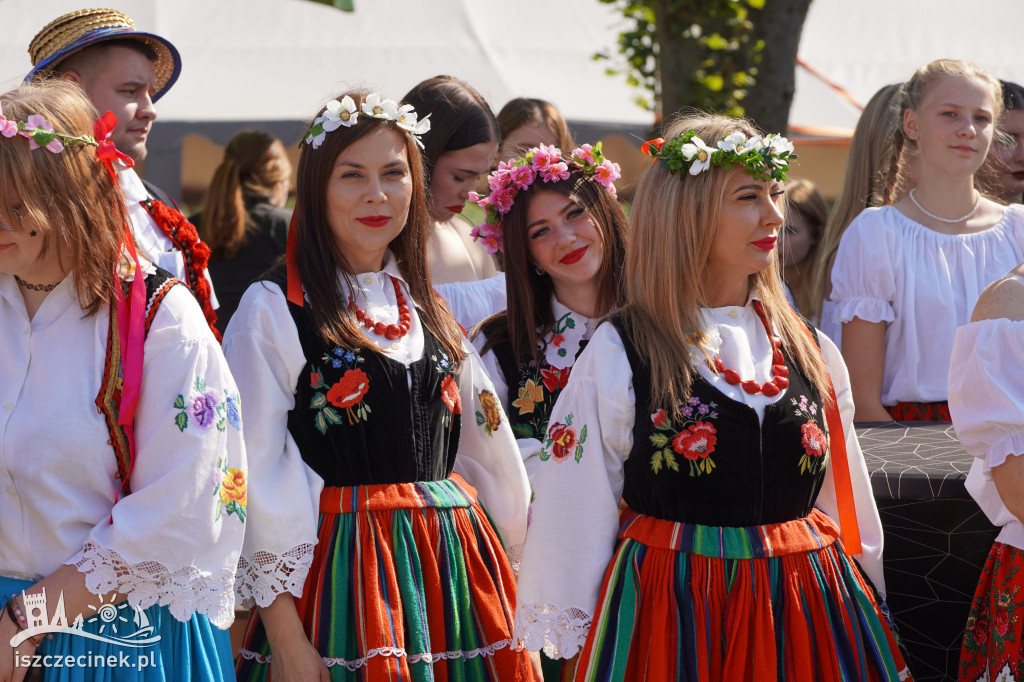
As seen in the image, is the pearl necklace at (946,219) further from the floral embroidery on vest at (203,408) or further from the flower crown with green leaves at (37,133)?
the flower crown with green leaves at (37,133)

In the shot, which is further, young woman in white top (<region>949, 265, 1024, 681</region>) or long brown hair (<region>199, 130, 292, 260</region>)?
long brown hair (<region>199, 130, 292, 260</region>)

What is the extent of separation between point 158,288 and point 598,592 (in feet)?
3.44

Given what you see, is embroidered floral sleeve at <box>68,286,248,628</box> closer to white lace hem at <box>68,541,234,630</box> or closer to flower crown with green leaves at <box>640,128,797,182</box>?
white lace hem at <box>68,541,234,630</box>

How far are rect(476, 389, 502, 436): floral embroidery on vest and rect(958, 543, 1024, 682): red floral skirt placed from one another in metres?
1.15

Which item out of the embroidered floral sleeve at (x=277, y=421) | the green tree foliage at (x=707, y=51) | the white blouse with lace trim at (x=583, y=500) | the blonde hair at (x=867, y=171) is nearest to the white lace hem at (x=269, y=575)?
the embroidered floral sleeve at (x=277, y=421)

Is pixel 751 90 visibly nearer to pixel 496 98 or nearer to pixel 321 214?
pixel 496 98

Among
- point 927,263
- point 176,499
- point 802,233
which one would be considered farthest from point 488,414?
point 802,233

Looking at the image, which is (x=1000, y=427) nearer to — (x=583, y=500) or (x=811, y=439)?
(x=811, y=439)

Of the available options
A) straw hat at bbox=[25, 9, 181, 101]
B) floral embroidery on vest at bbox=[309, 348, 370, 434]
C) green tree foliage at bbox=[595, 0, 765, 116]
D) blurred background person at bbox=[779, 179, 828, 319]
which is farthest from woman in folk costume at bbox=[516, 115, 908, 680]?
green tree foliage at bbox=[595, 0, 765, 116]

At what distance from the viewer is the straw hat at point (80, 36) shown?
10.0 ft

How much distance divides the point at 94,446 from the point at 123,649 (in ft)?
1.20

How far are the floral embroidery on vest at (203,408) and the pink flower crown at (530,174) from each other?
127cm

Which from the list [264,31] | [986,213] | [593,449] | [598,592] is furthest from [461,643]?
[264,31]

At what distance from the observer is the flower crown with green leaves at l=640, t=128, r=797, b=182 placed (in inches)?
93.0
